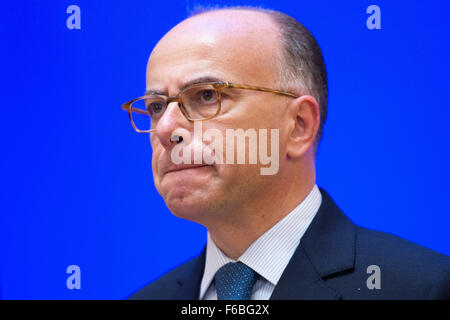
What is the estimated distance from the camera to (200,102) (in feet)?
6.12

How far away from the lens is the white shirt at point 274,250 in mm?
1864

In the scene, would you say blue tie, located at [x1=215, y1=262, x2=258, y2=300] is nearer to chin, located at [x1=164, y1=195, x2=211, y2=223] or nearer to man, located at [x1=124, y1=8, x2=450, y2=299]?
man, located at [x1=124, y1=8, x2=450, y2=299]

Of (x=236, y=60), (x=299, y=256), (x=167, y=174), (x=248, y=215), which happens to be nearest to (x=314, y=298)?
(x=299, y=256)

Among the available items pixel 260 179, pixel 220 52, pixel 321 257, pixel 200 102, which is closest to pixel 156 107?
pixel 200 102

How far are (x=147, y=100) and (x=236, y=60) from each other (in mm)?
356

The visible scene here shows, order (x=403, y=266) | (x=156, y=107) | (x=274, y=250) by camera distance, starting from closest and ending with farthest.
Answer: (x=403, y=266), (x=274, y=250), (x=156, y=107)

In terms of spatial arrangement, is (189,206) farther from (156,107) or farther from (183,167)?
(156,107)

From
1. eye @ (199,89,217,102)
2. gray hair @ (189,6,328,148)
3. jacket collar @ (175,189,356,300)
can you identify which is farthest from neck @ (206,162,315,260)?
eye @ (199,89,217,102)

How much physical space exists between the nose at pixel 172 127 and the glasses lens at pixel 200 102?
0.11 feet

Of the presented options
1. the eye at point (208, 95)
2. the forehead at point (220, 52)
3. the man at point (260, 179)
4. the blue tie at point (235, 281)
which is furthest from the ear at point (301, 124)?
the blue tie at point (235, 281)

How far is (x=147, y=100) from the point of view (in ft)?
6.56

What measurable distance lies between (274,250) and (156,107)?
0.64 metres

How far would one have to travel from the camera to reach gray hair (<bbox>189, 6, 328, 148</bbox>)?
6.40ft
